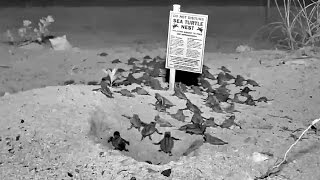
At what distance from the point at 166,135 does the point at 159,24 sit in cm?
460

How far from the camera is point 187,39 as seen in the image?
346 cm

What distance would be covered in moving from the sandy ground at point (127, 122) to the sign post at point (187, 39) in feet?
0.93

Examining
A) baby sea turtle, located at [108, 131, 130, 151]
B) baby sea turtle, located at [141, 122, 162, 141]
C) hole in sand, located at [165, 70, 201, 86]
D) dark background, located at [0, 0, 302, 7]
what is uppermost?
dark background, located at [0, 0, 302, 7]

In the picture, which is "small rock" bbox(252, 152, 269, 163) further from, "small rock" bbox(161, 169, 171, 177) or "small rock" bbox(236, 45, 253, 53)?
"small rock" bbox(236, 45, 253, 53)

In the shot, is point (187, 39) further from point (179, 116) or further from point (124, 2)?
point (124, 2)

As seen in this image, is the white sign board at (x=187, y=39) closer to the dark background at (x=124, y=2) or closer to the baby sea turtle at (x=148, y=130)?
the baby sea turtle at (x=148, y=130)

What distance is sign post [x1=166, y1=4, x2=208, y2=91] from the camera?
3422 millimetres

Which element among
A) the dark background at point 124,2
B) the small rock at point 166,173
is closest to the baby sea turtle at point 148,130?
the small rock at point 166,173

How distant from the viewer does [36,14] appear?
770 centimetres

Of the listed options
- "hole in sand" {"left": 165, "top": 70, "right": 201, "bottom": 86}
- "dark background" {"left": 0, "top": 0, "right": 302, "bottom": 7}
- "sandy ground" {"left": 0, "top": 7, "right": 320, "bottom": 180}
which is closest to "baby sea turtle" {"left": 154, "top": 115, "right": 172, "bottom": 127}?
"sandy ground" {"left": 0, "top": 7, "right": 320, "bottom": 180}

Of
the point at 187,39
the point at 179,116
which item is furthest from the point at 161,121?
the point at 187,39

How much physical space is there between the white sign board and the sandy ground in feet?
0.93

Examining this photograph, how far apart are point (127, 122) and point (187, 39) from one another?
80 centimetres

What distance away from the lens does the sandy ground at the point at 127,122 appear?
8.09ft
